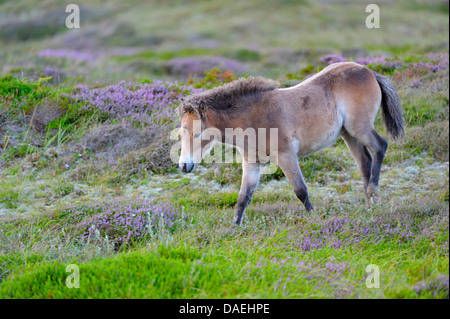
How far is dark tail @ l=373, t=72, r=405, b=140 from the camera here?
717 cm

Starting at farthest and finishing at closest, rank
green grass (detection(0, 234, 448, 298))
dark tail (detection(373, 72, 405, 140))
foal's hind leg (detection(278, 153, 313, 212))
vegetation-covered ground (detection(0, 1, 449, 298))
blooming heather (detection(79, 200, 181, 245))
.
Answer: dark tail (detection(373, 72, 405, 140)) < foal's hind leg (detection(278, 153, 313, 212)) < blooming heather (detection(79, 200, 181, 245)) < vegetation-covered ground (detection(0, 1, 449, 298)) < green grass (detection(0, 234, 448, 298))

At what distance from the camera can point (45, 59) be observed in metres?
17.0

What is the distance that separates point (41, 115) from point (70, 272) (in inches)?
241

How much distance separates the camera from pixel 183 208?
6.40m

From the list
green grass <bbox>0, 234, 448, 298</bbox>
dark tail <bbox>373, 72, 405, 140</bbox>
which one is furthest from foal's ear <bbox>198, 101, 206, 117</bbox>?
dark tail <bbox>373, 72, 405, 140</bbox>

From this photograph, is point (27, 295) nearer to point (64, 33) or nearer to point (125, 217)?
point (125, 217)

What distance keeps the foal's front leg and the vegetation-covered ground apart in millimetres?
230

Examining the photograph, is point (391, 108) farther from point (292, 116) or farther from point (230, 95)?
point (230, 95)

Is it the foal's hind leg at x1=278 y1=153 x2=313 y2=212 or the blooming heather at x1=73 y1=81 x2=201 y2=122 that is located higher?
the blooming heather at x1=73 y1=81 x2=201 y2=122

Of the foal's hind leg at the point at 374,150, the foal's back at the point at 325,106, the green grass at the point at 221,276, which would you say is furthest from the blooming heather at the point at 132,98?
the green grass at the point at 221,276

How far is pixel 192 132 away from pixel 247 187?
4.24ft

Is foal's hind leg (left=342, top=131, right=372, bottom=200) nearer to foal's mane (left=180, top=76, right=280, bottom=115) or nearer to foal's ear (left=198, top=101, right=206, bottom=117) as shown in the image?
foal's mane (left=180, top=76, right=280, bottom=115)

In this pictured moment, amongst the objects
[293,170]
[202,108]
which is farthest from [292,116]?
[202,108]

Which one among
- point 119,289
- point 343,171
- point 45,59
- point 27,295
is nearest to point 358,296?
point 119,289
